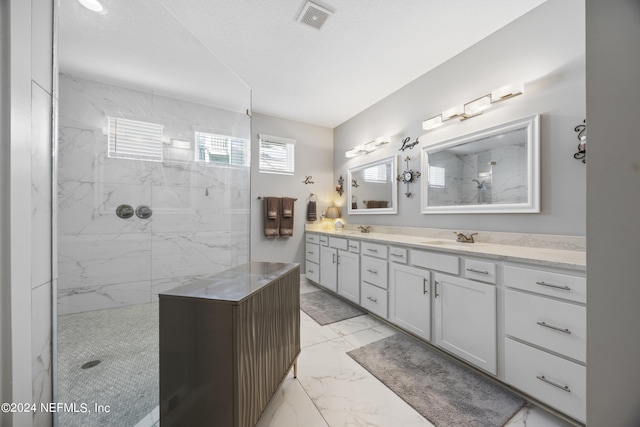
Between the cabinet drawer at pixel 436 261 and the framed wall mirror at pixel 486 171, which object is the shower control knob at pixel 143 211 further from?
the framed wall mirror at pixel 486 171

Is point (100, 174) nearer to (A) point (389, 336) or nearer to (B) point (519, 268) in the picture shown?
(A) point (389, 336)

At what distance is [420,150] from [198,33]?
249 cm

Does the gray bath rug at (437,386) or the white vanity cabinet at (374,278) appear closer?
the gray bath rug at (437,386)

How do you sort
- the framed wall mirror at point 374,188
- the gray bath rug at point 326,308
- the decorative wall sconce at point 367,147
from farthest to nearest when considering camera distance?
1. the decorative wall sconce at point 367,147
2. the framed wall mirror at point 374,188
3. the gray bath rug at point 326,308

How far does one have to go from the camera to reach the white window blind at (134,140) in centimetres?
185

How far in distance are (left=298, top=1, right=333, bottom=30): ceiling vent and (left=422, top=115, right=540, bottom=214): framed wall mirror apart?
5.28ft

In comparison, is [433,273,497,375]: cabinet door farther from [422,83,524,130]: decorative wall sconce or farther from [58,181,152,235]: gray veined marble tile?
[58,181,152,235]: gray veined marble tile

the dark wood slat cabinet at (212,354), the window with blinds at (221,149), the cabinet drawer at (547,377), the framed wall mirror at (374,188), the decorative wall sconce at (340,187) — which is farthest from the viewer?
the decorative wall sconce at (340,187)

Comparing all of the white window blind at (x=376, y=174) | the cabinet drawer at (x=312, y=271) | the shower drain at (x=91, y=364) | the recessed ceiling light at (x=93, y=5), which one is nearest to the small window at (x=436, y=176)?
the white window blind at (x=376, y=174)

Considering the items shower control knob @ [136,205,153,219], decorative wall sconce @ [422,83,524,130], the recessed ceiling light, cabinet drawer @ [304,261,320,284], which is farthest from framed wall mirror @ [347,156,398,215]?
the recessed ceiling light

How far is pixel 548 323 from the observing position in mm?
1334

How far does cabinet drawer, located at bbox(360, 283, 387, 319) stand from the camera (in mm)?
2443

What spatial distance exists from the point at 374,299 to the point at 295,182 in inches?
91.0

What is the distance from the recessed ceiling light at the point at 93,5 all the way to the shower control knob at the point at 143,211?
1.29m
